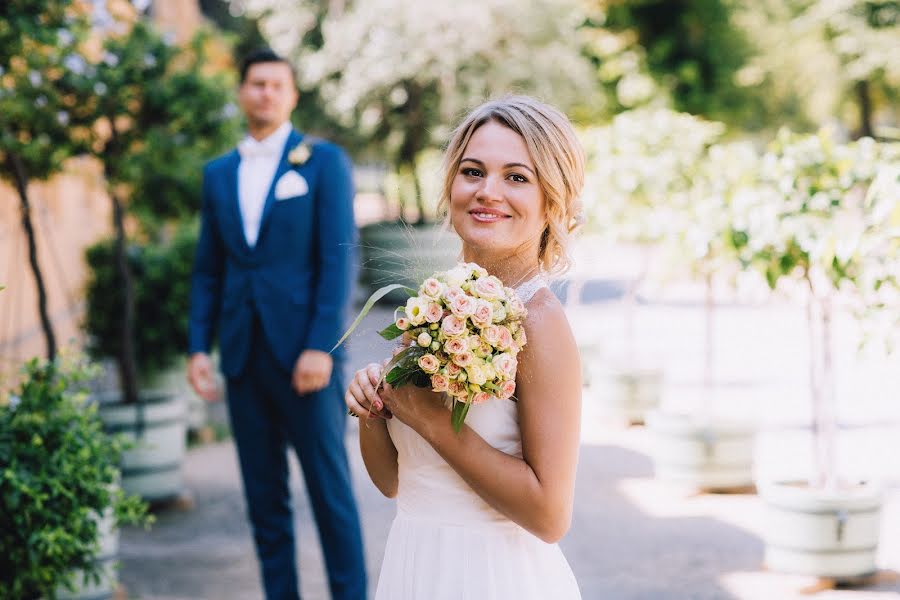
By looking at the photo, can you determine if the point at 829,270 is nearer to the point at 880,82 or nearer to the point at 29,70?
the point at 29,70

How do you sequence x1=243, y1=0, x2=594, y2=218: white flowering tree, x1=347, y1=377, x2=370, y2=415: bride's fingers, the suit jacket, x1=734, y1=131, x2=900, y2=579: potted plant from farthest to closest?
x1=243, y1=0, x2=594, y2=218: white flowering tree < x1=734, y1=131, x2=900, y2=579: potted plant < the suit jacket < x1=347, y1=377, x2=370, y2=415: bride's fingers

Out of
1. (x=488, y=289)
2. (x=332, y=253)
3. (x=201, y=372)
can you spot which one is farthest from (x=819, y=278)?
(x=488, y=289)

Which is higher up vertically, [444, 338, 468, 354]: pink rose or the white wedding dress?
[444, 338, 468, 354]: pink rose

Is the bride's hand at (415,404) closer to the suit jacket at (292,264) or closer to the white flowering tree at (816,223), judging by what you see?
the suit jacket at (292,264)

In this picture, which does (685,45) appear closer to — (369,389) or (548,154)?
(548,154)

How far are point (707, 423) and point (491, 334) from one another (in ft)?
17.3

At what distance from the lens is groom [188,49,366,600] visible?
447 centimetres

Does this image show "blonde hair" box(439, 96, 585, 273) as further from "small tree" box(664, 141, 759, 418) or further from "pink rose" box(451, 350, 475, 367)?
"small tree" box(664, 141, 759, 418)

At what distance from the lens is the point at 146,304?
9.15 metres

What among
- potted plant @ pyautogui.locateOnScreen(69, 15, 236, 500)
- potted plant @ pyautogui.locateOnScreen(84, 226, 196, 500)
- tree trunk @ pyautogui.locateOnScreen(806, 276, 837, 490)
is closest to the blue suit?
tree trunk @ pyautogui.locateOnScreen(806, 276, 837, 490)

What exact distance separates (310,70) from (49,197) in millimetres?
7685

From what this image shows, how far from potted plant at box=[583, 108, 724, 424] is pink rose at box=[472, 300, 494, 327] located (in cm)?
669

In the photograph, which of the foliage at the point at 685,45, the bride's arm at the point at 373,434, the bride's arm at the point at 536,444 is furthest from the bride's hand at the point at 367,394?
the foliage at the point at 685,45

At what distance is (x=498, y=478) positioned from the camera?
2320 millimetres
